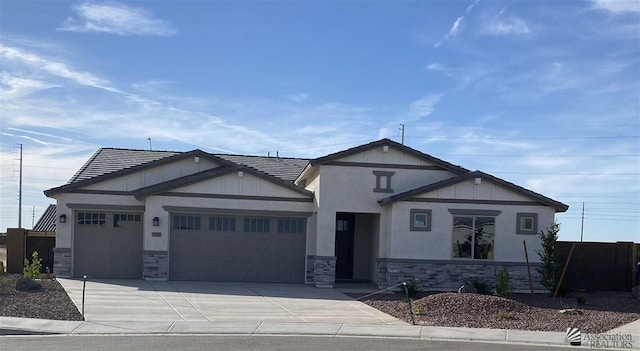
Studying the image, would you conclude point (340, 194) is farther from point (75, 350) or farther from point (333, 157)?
point (75, 350)

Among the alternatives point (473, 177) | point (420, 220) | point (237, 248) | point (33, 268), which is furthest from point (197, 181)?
point (473, 177)

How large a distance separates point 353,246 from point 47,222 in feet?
56.8

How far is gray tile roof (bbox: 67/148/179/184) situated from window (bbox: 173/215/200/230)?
11.9 ft

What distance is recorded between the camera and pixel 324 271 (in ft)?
76.2

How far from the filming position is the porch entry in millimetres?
25719

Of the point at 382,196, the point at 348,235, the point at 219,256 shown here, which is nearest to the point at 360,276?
the point at 348,235

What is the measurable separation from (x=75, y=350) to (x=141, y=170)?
13.4 meters

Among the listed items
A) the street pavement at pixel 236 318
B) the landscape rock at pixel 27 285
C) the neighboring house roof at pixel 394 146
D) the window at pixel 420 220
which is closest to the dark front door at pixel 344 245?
the neighboring house roof at pixel 394 146

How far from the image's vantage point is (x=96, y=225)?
23.8 metres

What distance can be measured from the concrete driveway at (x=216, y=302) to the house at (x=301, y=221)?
99 cm

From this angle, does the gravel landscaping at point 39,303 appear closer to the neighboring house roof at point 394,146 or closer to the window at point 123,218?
the window at point 123,218

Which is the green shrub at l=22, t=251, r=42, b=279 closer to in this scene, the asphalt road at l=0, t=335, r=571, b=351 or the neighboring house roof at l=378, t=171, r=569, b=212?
the asphalt road at l=0, t=335, r=571, b=351

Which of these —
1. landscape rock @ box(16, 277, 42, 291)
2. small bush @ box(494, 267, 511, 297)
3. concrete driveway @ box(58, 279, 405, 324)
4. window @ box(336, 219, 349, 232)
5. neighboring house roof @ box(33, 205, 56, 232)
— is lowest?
concrete driveway @ box(58, 279, 405, 324)

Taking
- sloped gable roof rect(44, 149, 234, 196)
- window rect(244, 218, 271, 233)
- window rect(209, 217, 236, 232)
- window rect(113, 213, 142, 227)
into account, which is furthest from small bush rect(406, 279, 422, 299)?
window rect(113, 213, 142, 227)
